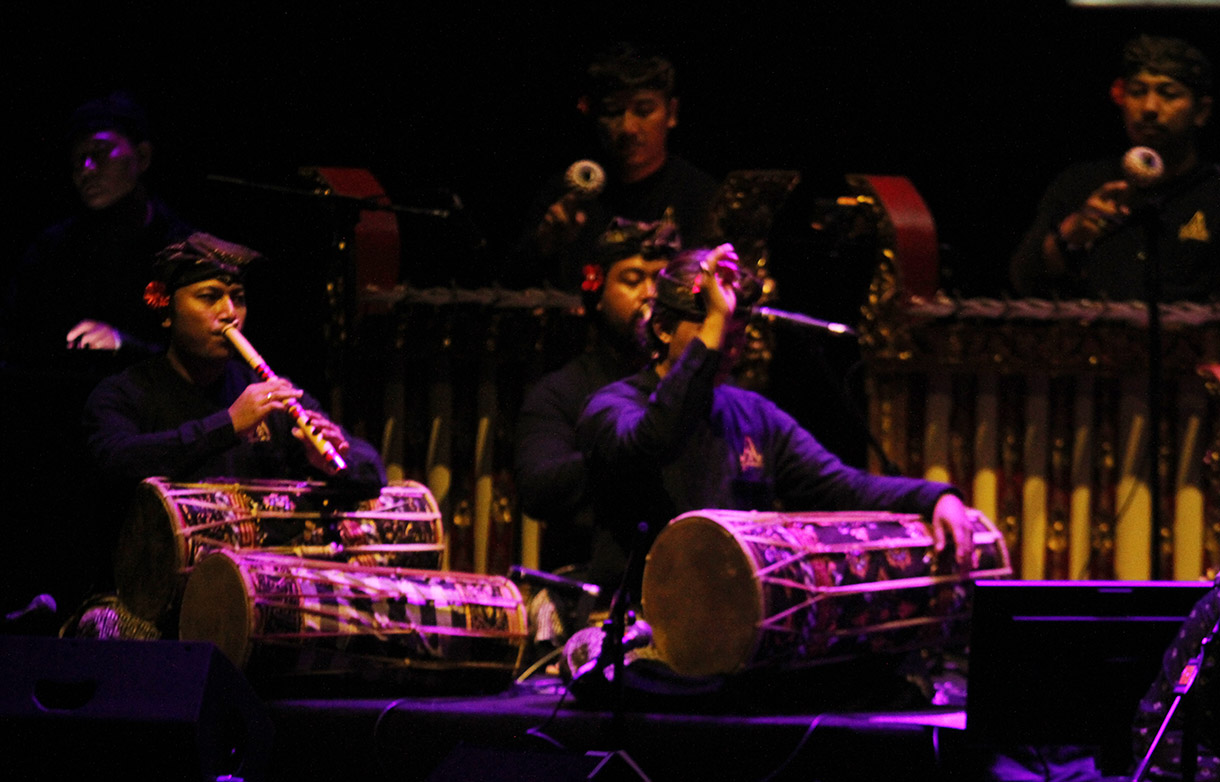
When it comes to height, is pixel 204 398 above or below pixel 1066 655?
above

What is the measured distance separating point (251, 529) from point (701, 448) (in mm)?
1478

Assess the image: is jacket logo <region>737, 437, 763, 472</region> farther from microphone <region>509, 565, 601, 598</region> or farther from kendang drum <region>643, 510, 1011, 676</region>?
microphone <region>509, 565, 601, 598</region>

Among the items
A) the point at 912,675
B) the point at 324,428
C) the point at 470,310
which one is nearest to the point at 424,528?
the point at 324,428

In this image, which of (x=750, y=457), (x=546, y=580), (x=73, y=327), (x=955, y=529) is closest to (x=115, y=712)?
(x=546, y=580)

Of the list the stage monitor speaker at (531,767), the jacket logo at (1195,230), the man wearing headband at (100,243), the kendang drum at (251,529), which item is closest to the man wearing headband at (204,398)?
the kendang drum at (251,529)

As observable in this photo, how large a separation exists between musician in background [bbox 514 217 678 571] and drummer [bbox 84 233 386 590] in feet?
2.35

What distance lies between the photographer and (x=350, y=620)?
4.40 meters

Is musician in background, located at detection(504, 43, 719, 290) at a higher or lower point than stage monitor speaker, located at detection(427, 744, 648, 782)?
higher

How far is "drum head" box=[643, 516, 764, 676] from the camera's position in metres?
4.11

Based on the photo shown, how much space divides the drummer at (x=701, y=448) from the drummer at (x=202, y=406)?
83 cm

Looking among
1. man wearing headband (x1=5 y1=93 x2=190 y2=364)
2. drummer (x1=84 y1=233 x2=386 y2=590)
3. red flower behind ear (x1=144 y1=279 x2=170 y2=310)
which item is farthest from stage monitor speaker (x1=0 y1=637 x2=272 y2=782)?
man wearing headband (x1=5 y1=93 x2=190 y2=364)

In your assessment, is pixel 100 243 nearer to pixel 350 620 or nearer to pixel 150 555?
pixel 150 555

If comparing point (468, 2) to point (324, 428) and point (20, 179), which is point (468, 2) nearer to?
point (20, 179)

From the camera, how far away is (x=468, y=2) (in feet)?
24.1
